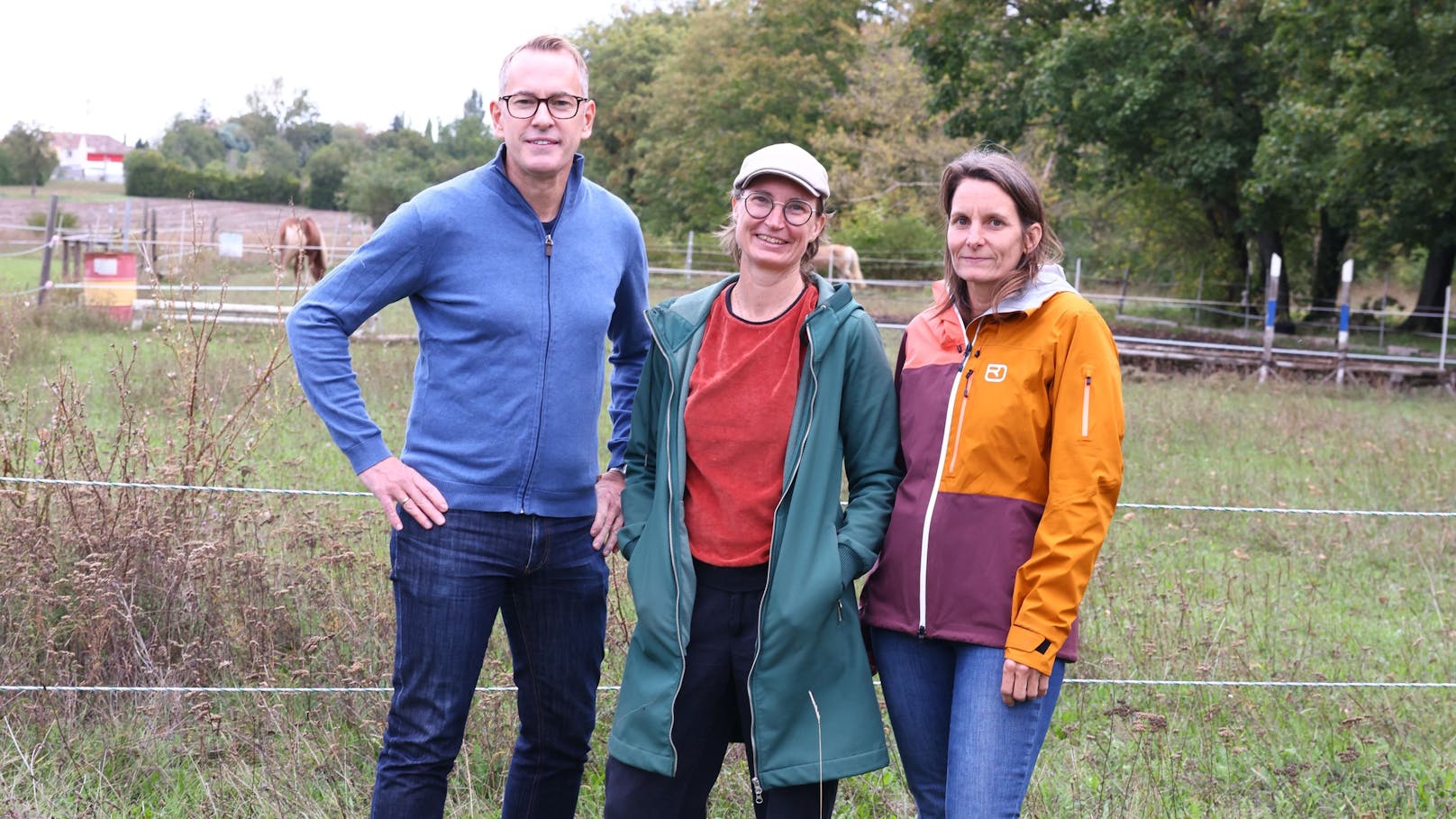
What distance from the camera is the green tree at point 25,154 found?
3024 inches

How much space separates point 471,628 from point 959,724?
112cm

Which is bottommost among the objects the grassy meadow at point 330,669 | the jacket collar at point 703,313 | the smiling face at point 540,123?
the grassy meadow at point 330,669

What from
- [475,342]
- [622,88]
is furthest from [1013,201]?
[622,88]

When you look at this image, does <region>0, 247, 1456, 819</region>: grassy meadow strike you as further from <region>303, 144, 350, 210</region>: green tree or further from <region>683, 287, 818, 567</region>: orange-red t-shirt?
<region>303, 144, 350, 210</region>: green tree

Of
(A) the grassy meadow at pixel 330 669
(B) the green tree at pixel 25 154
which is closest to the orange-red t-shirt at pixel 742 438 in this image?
(A) the grassy meadow at pixel 330 669

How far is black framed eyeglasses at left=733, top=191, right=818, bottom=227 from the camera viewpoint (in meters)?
2.88

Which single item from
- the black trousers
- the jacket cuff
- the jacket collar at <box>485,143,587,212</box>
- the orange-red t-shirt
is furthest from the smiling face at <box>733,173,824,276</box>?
the jacket cuff

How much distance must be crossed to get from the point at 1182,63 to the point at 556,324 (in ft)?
83.8

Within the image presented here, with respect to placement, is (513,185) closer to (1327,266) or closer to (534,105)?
(534,105)

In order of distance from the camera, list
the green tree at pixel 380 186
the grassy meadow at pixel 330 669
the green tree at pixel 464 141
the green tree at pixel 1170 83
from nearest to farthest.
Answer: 1. the grassy meadow at pixel 330 669
2. the green tree at pixel 1170 83
3. the green tree at pixel 380 186
4. the green tree at pixel 464 141

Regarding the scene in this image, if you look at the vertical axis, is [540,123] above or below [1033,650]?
above

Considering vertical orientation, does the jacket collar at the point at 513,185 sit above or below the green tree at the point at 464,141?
below

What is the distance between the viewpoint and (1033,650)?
263 centimetres

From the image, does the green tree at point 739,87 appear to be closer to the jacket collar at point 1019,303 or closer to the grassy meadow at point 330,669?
the grassy meadow at point 330,669
